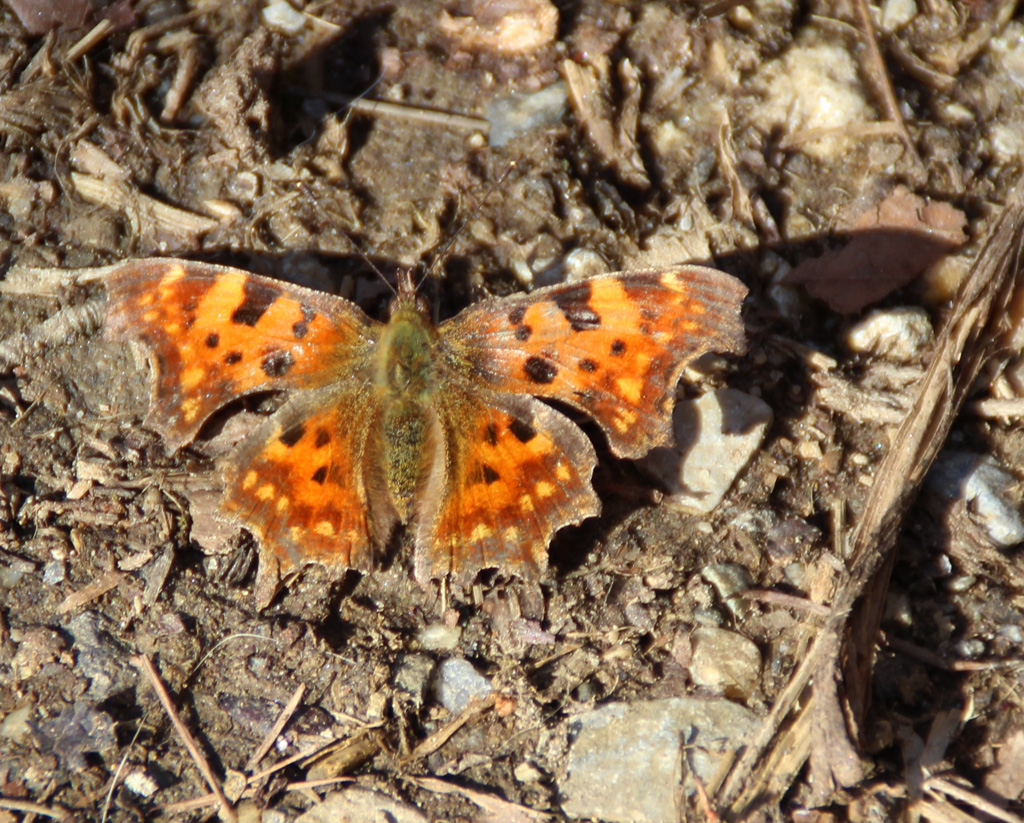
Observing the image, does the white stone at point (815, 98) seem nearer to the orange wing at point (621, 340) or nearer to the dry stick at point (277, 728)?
the orange wing at point (621, 340)

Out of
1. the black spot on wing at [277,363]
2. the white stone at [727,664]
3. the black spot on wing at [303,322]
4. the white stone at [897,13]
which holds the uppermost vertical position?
the white stone at [897,13]

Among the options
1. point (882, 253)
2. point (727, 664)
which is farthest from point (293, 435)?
point (882, 253)

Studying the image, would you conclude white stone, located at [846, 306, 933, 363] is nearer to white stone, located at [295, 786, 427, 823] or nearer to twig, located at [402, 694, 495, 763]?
twig, located at [402, 694, 495, 763]

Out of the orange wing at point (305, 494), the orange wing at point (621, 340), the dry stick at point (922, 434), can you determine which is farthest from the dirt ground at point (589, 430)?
the orange wing at point (621, 340)

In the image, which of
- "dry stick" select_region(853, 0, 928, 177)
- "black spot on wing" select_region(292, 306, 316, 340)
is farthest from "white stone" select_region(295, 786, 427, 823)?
"dry stick" select_region(853, 0, 928, 177)

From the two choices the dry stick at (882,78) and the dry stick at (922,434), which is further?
the dry stick at (882,78)

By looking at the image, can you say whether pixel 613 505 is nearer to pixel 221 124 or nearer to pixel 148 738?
pixel 148 738

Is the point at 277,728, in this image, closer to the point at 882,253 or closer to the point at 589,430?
the point at 589,430
